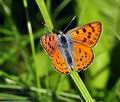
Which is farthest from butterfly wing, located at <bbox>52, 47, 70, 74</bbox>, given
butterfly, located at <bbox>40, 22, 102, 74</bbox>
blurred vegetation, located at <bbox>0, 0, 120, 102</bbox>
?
blurred vegetation, located at <bbox>0, 0, 120, 102</bbox>

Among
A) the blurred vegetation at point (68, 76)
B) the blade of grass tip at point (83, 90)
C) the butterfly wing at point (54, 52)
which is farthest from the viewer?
the blurred vegetation at point (68, 76)

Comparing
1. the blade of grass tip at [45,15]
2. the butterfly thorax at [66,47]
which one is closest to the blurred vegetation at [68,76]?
the butterfly thorax at [66,47]

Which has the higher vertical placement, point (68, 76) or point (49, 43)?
point (49, 43)

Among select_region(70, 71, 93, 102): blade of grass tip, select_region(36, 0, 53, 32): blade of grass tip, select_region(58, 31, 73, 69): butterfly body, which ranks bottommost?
select_region(70, 71, 93, 102): blade of grass tip

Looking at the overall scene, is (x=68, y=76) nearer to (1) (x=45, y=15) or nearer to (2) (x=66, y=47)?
(2) (x=66, y=47)

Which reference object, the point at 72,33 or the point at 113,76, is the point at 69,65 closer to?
the point at 72,33

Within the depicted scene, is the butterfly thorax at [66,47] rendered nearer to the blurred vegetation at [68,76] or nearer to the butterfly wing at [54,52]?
the butterfly wing at [54,52]

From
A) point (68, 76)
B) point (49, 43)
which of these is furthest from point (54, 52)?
point (68, 76)

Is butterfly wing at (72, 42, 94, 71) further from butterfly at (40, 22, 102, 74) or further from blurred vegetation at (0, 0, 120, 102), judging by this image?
blurred vegetation at (0, 0, 120, 102)
